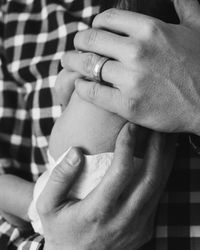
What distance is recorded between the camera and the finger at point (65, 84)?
3.43ft

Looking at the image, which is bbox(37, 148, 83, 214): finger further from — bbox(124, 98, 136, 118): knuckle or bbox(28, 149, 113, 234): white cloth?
bbox(124, 98, 136, 118): knuckle

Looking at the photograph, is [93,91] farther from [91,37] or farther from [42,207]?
[42,207]

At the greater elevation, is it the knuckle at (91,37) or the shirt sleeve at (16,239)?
the knuckle at (91,37)

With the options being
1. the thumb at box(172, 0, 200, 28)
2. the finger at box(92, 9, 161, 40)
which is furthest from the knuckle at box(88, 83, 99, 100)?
the thumb at box(172, 0, 200, 28)

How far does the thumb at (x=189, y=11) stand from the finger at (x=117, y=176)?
0.26m

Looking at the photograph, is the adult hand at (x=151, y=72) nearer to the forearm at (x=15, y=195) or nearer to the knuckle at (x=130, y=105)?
the knuckle at (x=130, y=105)

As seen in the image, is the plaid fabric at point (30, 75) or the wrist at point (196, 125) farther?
the plaid fabric at point (30, 75)

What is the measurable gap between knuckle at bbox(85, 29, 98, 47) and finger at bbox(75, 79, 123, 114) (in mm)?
78

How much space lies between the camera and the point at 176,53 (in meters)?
0.85

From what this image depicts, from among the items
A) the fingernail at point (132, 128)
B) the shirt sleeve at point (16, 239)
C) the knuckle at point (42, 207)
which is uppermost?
the fingernail at point (132, 128)

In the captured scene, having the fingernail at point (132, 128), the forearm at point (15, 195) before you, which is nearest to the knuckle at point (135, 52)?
the fingernail at point (132, 128)

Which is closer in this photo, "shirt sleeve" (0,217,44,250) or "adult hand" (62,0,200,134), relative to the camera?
"adult hand" (62,0,200,134)

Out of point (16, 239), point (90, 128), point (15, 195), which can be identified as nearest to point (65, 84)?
point (90, 128)

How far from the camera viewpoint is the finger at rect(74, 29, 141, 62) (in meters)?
0.85
